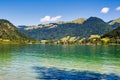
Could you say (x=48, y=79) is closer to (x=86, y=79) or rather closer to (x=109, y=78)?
(x=86, y=79)

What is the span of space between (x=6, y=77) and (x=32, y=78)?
4.84 meters

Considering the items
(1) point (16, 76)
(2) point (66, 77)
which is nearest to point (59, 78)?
(2) point (66, 77)

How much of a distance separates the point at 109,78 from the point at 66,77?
26.9 ft

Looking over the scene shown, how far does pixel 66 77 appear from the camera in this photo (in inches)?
1964

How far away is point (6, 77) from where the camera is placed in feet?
158

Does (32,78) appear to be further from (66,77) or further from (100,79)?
(100,79)

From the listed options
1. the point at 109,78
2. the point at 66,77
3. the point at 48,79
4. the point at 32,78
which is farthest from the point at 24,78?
the point at 109,78

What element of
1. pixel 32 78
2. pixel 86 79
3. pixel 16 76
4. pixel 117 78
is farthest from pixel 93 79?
pixel 16 76

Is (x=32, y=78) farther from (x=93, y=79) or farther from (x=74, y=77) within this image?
(x=93, y=79)

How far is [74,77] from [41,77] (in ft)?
20.9

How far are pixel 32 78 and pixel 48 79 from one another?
10.5 ft

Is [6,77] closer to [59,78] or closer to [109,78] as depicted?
[59,78]

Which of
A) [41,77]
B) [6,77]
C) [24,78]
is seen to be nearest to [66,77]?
[41,77]

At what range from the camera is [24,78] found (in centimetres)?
4759
